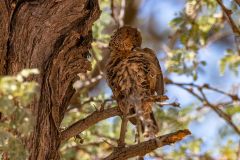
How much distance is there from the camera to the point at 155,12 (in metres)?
8.60

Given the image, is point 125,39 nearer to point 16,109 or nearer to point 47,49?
point 47,49

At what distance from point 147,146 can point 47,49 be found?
0.72 meters

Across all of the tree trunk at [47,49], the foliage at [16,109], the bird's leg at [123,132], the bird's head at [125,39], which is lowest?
the foliage at [16,109]

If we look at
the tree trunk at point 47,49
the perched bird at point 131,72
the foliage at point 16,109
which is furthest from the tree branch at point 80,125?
the foliage at point 16,109

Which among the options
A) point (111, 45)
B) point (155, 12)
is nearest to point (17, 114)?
point (111, 45)

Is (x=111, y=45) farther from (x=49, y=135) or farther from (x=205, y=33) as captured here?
(x=205, y=33)

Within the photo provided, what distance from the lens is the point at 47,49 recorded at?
3061 millimetres

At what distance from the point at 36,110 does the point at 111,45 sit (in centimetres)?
105

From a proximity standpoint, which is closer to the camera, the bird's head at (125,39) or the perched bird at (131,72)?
the perched bird at (131,72)

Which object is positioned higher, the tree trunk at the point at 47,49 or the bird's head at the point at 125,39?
the bird's head at the point at 125,39

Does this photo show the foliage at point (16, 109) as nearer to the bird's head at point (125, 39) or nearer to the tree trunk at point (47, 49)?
the tree trunk at point (47, 49)

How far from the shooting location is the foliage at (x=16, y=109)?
83.5 inches

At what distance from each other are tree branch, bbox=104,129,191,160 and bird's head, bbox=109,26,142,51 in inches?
37.7

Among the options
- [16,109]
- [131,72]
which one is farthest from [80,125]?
[16,109]
